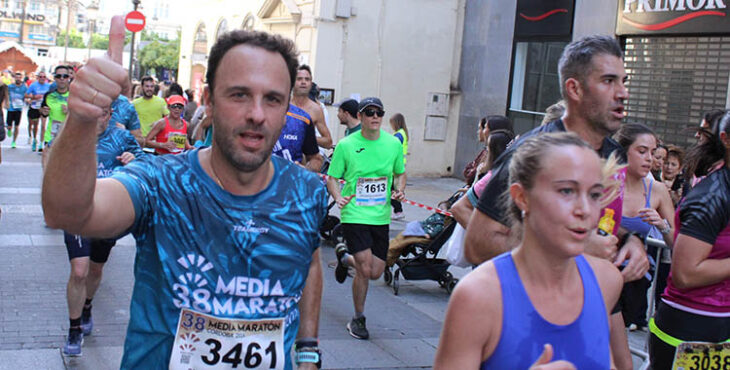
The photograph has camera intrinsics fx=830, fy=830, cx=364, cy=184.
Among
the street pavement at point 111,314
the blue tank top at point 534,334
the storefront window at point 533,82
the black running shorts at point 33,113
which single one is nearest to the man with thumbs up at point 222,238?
Answer: the blue tank top at point 534,334

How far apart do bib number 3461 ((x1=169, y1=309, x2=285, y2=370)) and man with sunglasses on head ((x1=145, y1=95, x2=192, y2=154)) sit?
8.53 m

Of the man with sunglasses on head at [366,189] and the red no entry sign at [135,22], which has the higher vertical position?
the red no entry sign at [135,22]

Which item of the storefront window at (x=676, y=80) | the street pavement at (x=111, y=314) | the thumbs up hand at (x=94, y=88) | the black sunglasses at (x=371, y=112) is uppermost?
the storefront window at (x=676, y=80)

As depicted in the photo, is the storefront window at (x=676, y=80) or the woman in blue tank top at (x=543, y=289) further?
the storefront window at (x=676, y=80)

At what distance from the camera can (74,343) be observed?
5.81 metres

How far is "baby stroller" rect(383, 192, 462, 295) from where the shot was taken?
8594mm

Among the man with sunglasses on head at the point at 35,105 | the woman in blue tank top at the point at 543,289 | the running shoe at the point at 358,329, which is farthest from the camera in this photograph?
the man with sunglasses on head at the point at 35,105

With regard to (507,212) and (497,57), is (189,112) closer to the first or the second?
(497,57)

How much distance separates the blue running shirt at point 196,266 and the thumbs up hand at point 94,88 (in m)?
0.59

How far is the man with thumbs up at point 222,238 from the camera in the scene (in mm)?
2578

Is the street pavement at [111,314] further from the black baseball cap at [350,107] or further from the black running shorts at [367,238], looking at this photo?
the black baseball cap at [350,107]

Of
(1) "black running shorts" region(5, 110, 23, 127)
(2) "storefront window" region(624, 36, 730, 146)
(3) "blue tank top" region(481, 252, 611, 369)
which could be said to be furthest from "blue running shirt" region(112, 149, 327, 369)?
(1) "black running shorts" region(5, 110, 23, 127)

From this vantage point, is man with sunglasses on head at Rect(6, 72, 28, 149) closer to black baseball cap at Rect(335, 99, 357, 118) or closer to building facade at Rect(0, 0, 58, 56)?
black baseball cap at Rect(335, 99, 357, 118)

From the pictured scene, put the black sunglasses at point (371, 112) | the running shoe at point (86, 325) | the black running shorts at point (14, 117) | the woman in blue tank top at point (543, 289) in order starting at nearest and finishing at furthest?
the woman in blue tank top at point (543, 289), the running shoe at point (86, 325), the black sunglasses at point (371, 112), the black running shorts at point (14, 117)
